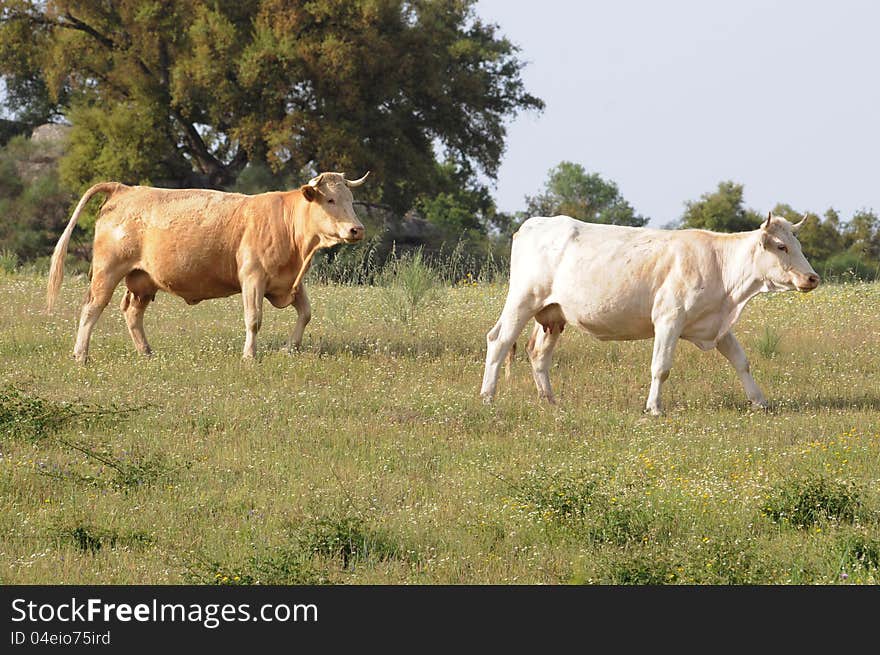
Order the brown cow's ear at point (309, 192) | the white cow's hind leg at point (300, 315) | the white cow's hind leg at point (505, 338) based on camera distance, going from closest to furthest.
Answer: the white cow's hind leg at point (505, 338), the brown cow's ear at point (309, 192), the white cow's hind leg at point (300, 315)

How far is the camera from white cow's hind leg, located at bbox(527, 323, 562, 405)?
42.3 feet

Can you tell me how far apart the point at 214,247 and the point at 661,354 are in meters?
5.52

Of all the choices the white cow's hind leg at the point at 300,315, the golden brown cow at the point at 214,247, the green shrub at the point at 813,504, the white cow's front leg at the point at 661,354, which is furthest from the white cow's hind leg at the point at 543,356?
the green shrub at the point at 813,504

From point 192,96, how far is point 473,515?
2883cm

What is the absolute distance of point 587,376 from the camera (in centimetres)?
1418

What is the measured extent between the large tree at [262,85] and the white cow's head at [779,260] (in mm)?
21986

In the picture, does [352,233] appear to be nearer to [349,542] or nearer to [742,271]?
[742,271]

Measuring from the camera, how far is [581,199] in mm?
71562

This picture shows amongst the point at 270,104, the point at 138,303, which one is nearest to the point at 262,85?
the point at 270,104

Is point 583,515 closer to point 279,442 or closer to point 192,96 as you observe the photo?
point 279,442

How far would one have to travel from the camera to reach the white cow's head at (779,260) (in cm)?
1216

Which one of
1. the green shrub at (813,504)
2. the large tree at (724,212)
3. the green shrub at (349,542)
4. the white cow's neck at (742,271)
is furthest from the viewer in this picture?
the large tree at (724,212)

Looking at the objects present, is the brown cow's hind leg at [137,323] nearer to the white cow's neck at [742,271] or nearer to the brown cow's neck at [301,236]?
the brown cow's neck at [301,236]

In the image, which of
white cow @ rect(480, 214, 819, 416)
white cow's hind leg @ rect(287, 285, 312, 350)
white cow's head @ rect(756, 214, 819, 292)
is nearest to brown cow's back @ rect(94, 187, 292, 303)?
white cow's hind leg @ rect(287, 285, 312, 350)
